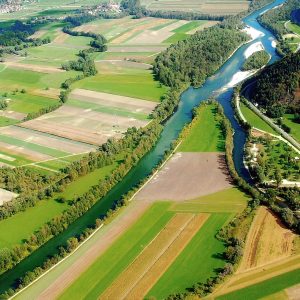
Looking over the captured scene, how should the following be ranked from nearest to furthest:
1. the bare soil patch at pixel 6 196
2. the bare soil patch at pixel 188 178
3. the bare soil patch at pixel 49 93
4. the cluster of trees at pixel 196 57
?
the bare soil patch at pixel 188 178 < the bare soil patch at pixel 6 196 < the bare soil patch at pixel 49 93 < the cluster of trees at pixel 196 57

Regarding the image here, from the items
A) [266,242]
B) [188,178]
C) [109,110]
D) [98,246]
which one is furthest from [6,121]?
[266,242]

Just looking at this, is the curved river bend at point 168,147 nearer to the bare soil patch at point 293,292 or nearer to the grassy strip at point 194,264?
the grassy strip at point 194,264

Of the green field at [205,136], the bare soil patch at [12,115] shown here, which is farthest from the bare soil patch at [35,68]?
the green field at [205,136]

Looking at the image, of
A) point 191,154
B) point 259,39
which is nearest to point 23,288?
point 191,154

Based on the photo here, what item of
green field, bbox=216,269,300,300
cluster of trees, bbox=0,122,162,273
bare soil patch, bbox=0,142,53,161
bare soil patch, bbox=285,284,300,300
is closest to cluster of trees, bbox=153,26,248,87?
cluster of trees, bbox=0,122,162,273

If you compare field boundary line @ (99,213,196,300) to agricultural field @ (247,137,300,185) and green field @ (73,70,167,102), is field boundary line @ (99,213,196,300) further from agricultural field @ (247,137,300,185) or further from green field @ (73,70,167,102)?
green field @ (73,70,167,102)

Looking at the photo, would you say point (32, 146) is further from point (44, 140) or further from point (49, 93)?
point (49, 93)
